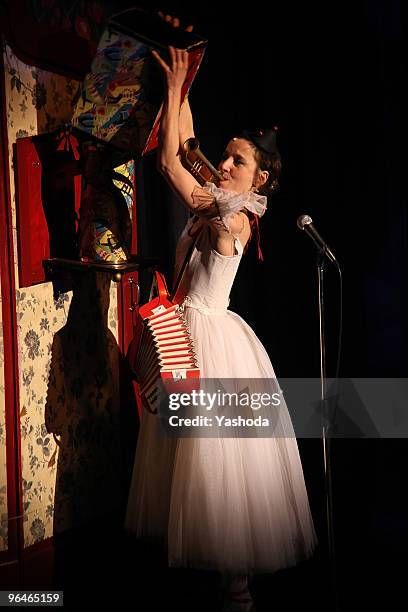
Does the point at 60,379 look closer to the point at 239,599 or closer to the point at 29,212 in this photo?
the point at 29,212

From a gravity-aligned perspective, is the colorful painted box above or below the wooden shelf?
above

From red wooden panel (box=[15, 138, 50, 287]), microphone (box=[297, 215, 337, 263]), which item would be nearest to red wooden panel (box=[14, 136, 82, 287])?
red wooden panel (box=[15, 138, 50, 287])

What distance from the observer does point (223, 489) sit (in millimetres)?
2402

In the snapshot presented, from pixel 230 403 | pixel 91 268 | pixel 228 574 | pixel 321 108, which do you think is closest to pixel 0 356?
pixel 91 268

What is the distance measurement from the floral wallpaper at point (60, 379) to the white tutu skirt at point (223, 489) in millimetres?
297

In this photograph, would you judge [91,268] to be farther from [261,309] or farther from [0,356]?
[261,309]

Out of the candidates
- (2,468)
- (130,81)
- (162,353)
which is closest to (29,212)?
(130,81)

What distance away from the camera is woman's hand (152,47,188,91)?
2.33m

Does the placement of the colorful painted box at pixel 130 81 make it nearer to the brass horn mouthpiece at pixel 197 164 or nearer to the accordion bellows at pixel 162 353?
the brass horn mouthpiece at pixel 197 164

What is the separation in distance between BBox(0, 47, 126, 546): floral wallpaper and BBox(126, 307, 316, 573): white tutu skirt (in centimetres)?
30

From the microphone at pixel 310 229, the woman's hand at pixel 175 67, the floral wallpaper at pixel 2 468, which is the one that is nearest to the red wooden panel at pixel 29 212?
the floral wallpaper at pixel 2 468

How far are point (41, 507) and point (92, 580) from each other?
0.30 meters

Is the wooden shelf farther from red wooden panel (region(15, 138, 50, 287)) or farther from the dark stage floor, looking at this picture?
the dark stage floor

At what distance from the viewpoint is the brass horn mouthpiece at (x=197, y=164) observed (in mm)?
2504
